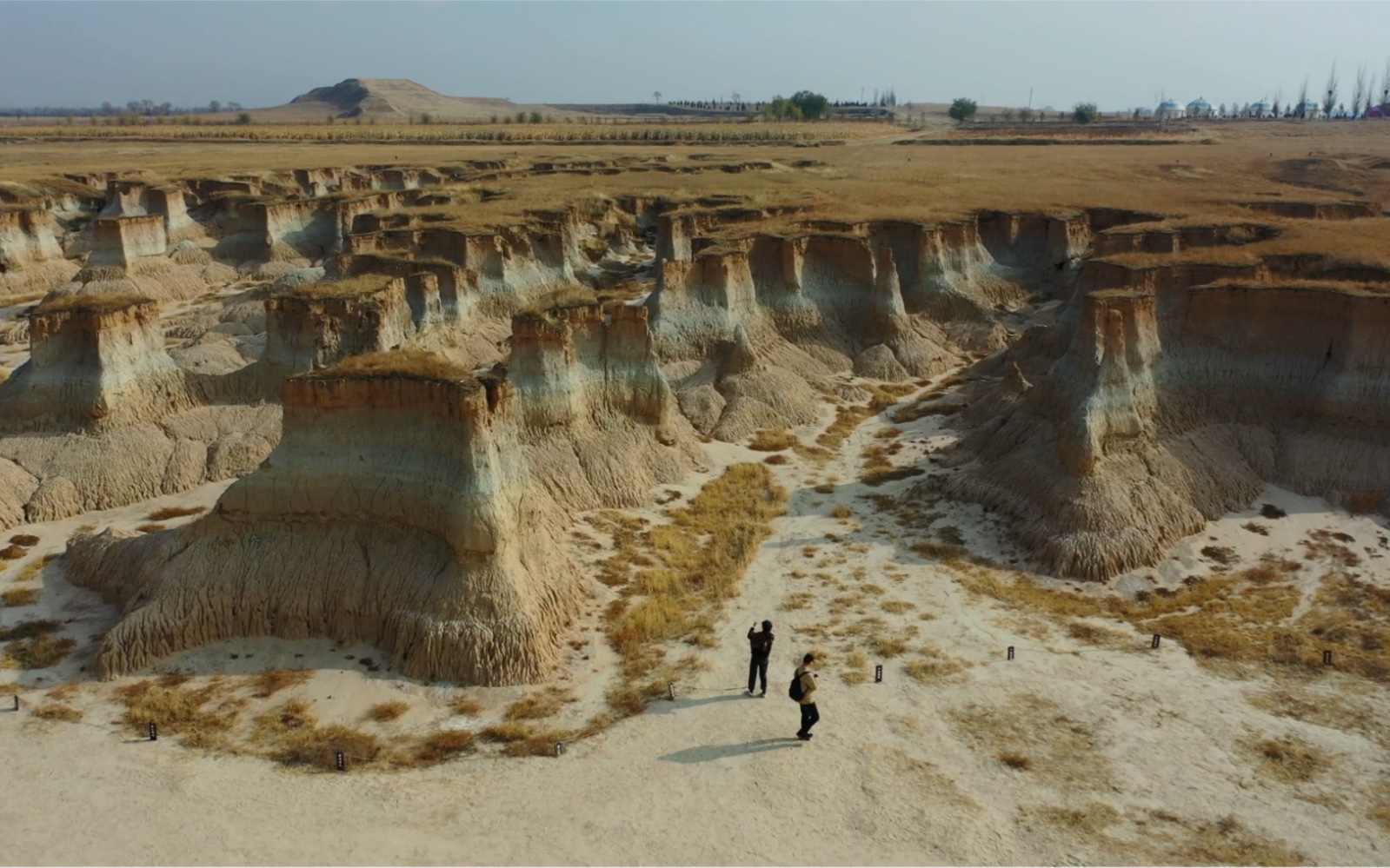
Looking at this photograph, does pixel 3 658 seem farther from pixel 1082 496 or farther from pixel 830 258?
pixel 830 258

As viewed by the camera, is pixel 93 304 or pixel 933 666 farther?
pixel 93 304

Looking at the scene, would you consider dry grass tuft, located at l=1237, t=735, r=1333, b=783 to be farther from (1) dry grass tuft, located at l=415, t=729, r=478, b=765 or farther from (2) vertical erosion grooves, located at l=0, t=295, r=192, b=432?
(2) vertical erosion grooves, located at l=0, t=295, r=192, b=432

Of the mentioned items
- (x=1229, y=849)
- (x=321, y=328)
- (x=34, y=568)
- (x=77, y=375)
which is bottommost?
(x=1229, y=849)

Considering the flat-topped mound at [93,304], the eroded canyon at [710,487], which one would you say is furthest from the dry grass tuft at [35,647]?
the flat-topped mound at [93,304]

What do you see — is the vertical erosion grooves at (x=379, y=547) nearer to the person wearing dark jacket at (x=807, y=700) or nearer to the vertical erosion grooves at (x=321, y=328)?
the person wearing dark jacket at (x=807, y=700)

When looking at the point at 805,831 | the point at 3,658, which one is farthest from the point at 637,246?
the point at 805,831

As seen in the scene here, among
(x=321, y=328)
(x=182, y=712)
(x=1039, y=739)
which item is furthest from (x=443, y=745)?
(x=321, y=328)

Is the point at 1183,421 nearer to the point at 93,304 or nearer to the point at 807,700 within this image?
the point at 807,700

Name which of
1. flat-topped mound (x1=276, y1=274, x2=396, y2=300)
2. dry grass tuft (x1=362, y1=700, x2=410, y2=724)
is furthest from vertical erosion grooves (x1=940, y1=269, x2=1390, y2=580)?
flat-topped mound (x1=276, y1=274, x2=396, y2=300)
